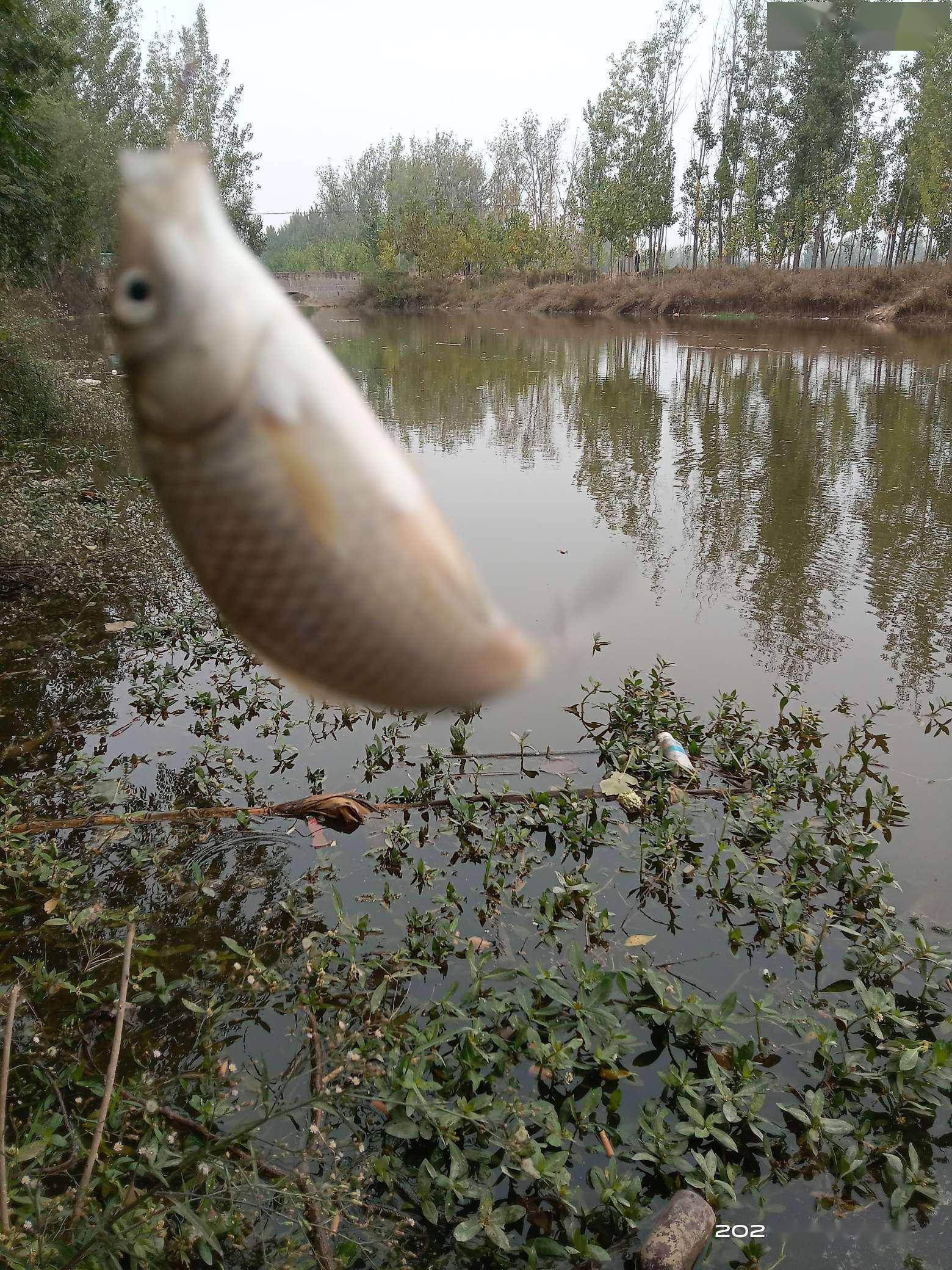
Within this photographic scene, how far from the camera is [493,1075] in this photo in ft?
7.48

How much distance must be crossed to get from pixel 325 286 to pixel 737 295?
110 feet

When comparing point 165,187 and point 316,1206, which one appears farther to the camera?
point 316,1206

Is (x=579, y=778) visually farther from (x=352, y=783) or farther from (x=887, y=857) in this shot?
(x=887, y=857)

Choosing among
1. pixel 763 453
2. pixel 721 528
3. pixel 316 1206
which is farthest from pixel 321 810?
pixel 763 453

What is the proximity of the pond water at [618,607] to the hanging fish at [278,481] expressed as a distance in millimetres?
69

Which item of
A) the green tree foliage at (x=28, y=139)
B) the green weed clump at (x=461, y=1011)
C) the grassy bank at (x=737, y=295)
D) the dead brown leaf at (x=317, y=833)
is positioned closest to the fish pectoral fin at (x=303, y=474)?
the green weed clump at (x=461, y=1011)

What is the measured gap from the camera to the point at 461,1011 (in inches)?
94.6

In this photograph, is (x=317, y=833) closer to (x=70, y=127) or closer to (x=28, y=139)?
(x=28, y=139)

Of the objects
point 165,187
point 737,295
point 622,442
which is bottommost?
point 622,442

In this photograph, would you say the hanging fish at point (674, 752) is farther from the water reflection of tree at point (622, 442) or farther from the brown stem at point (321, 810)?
the water reflection of tree at point (622, 442)

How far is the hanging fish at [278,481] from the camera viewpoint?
1.34 feet

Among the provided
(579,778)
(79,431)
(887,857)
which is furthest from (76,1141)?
(79,431)

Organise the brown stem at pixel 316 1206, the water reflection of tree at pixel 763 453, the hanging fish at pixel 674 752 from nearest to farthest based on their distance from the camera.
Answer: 1. the brown stem at pixel 316 1206
2. the hanging fish at pixel 674 752
3. the water reflection of tree at pixel 763 453

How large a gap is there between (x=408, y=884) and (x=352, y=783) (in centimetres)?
77
